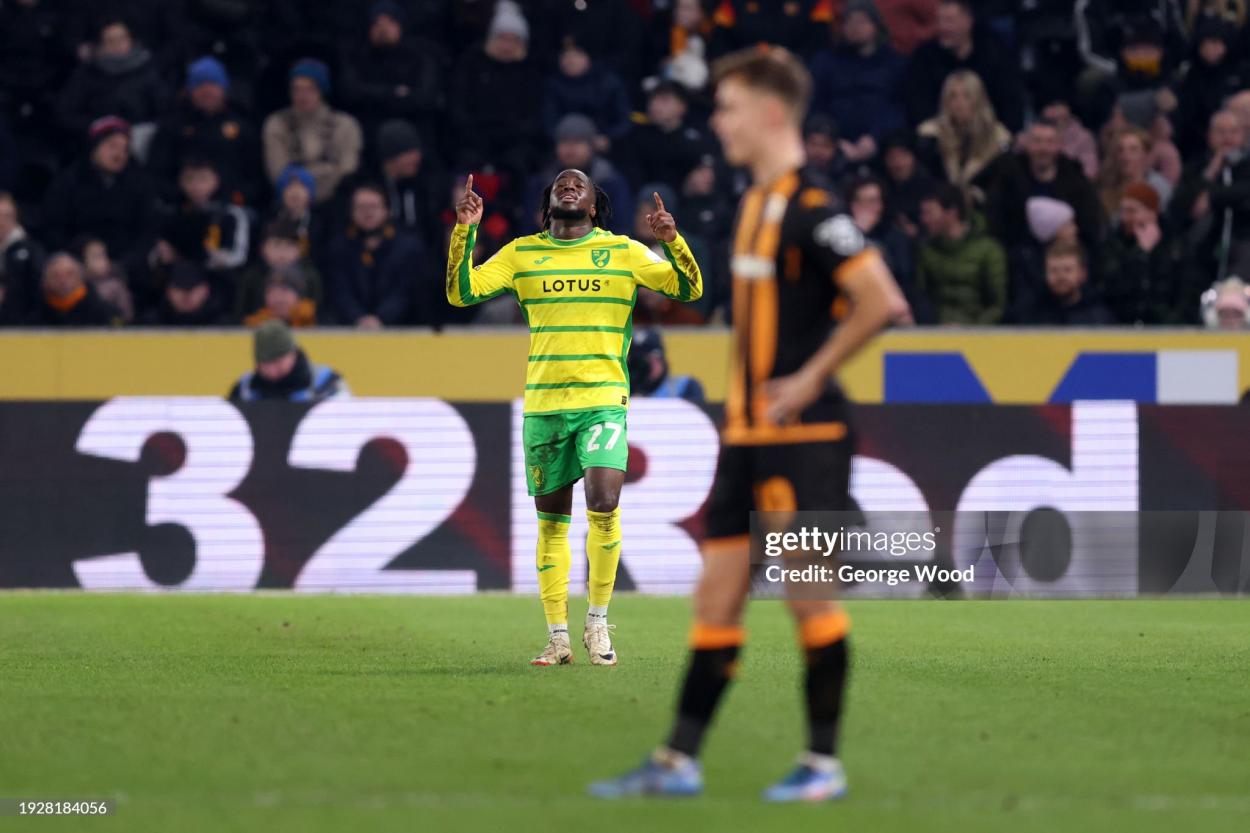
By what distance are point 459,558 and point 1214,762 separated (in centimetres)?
906

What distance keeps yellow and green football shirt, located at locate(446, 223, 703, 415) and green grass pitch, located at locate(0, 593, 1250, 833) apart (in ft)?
4.52

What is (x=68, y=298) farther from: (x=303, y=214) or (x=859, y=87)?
(x=859, y=87)

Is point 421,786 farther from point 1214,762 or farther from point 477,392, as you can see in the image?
point 477,392

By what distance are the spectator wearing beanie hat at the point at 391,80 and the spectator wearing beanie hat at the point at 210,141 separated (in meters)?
1.03

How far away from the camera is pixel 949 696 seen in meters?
8.93

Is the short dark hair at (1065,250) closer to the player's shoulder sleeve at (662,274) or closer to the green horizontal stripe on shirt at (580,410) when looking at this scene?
the player's shoulder sleeve at (662,274)

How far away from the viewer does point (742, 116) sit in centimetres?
627

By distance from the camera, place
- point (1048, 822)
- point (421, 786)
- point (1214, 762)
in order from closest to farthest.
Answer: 1. point (1048, 822)
2. point (421, 786)
3. point (1214, 762)

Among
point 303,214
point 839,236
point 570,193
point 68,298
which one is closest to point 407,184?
point 303,214

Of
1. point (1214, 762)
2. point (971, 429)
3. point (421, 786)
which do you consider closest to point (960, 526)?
point (971, 429)

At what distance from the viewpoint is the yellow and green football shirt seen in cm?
1044

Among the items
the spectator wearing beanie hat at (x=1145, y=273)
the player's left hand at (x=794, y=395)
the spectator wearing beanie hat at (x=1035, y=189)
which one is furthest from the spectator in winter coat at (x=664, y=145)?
the player's left hand at (x=794, y=395)

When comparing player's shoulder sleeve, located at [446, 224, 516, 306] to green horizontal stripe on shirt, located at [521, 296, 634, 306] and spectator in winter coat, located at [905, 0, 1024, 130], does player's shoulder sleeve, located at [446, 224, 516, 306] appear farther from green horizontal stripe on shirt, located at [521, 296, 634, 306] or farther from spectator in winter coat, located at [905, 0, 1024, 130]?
spectator in winter coat, located at [905, 0, 1024, 130]

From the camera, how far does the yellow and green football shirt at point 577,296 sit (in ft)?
34.2
